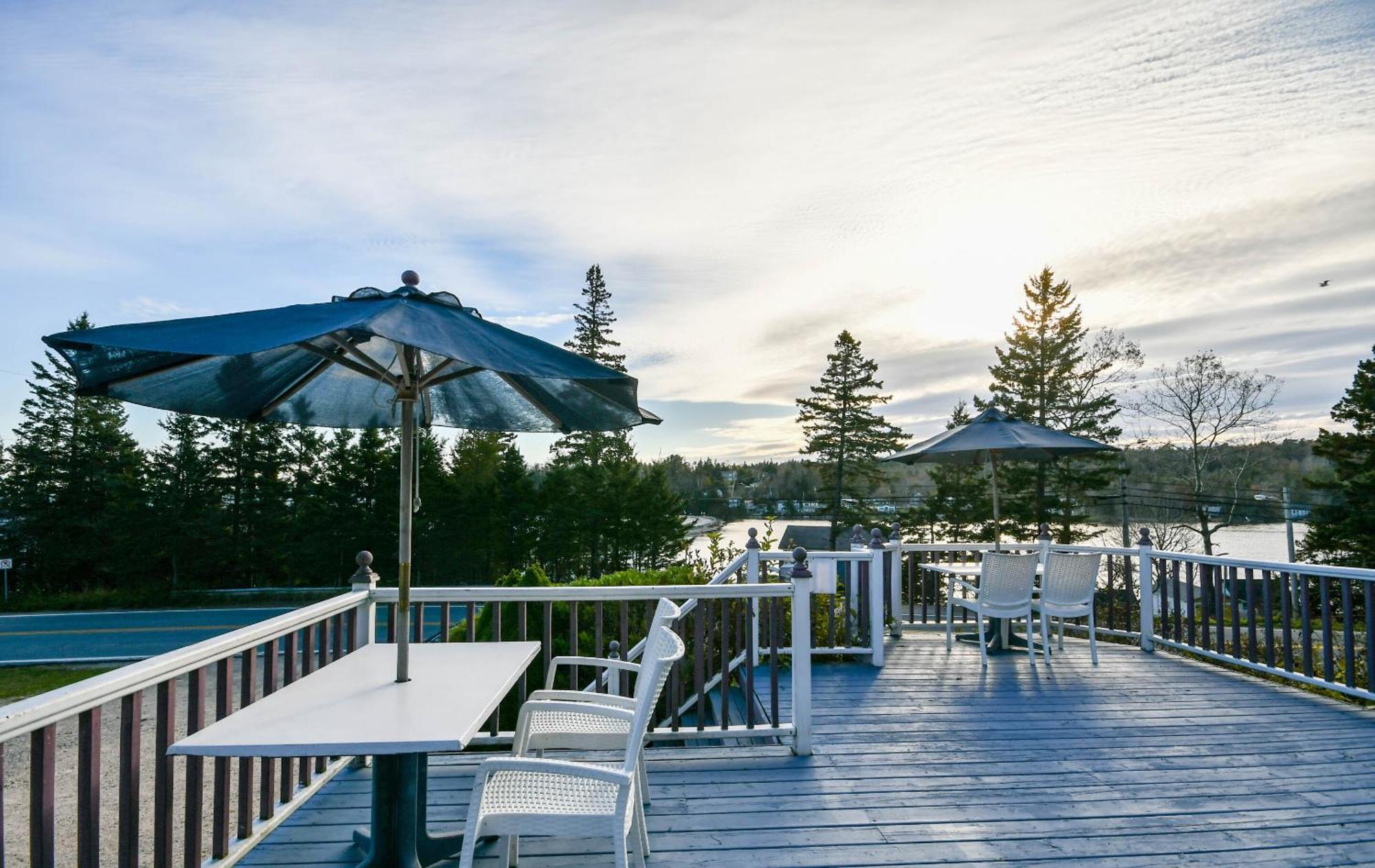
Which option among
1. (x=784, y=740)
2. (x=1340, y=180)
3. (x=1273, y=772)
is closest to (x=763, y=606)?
(x=784, y=740)

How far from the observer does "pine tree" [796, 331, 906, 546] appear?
29031mm

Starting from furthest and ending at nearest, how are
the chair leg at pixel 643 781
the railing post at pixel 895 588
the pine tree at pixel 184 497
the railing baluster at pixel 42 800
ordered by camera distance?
the pine tree at pixel 184 497 → the railing post at pixel 895 588 → the chair leg at pixel 643 781 → the railing baluster at pixel 42 800

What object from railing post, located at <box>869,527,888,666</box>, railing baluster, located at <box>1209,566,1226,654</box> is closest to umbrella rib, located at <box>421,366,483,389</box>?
railing post, located at <box>869,527,888,666</box>

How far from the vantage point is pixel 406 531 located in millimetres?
2645

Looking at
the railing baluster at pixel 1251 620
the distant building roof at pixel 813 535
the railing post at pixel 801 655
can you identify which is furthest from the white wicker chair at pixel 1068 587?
the distant building roof at pixel 813 535

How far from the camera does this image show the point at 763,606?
261 inches

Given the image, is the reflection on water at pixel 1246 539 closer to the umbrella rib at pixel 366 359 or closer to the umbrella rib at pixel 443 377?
the umbrella rib at pixel 443 377

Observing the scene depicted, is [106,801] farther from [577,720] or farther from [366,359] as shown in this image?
[366,359]

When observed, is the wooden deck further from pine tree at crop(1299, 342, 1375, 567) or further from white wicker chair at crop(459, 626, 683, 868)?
pine tree at crop(1299, 342, 1375, 567)

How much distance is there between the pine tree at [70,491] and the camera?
25438 mm

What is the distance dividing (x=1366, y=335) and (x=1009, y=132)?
18781 mm

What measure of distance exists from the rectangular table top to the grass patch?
513 inches

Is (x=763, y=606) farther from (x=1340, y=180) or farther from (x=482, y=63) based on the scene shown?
(x=1340, y=180)

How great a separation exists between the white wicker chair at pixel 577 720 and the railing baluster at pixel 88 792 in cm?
118
